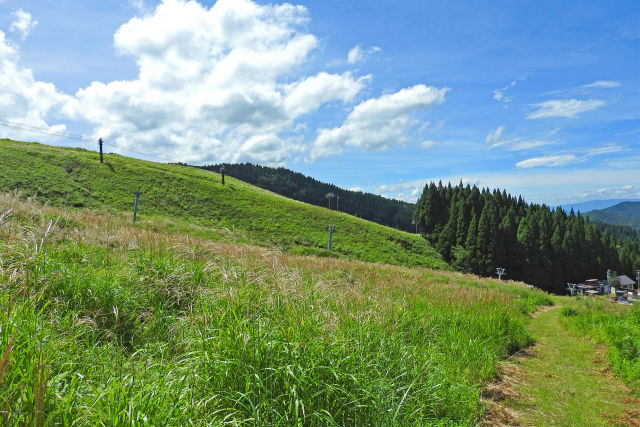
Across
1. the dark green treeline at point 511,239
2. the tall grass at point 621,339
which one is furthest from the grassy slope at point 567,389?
the dark green treeline at point 511,239

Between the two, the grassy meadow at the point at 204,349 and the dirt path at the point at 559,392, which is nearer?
the grassy meadow at the point at 204,349

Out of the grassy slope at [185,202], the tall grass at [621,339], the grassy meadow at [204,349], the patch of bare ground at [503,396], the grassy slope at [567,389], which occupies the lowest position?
the grassy slope at [567,389]

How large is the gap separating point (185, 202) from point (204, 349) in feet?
151

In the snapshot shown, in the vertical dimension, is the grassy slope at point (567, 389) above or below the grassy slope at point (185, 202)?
below

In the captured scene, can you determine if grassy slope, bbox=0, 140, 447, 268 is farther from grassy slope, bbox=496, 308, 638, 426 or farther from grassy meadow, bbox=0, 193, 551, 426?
grassy meadow, bbox=0, 193, 551, 426

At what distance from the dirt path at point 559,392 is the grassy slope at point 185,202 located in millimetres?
25812

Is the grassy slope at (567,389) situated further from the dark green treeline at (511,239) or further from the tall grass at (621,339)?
the dark green treeline at (511,239)

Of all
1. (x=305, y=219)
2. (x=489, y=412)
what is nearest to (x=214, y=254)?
(x=489, y=412)

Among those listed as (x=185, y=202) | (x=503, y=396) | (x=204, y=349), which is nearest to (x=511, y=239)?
(x=185, y=202)

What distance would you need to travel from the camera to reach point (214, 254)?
7.25 meters

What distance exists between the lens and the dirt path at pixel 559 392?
4.77 metres

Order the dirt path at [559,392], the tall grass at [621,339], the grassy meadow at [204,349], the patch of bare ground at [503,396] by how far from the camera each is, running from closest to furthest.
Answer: the grassy meadow at [204,349]
the patch of bare ground at [503,396]
the dirt path at [559,392]
the tall grass at [621,339]

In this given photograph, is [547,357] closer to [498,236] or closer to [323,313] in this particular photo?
[323,313]

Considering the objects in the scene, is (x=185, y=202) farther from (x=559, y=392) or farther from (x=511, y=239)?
(x=511, y=239)
